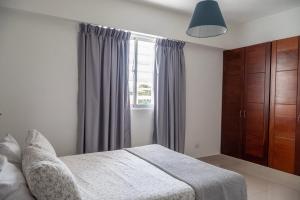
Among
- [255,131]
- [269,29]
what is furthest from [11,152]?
[269,29]

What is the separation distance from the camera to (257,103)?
3.76 meters

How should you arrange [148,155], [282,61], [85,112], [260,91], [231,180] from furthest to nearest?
[260,91], [282,61], [85,112], [148,155], [231,180]

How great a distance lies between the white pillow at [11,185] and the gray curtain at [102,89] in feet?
5.47

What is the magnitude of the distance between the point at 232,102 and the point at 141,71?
76.4 inches

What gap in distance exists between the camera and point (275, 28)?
3795 millimetres

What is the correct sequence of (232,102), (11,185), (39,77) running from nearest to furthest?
1. (11,185)
2. (39,77)
3. (232,102)

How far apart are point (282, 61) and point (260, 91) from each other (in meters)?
0.59

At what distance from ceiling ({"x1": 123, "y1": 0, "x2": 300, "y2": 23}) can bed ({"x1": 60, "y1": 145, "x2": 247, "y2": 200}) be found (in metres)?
2.32

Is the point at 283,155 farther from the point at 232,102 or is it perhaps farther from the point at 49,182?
the point at 49,182

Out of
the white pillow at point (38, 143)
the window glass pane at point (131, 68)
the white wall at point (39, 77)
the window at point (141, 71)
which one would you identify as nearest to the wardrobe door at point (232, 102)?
the window at point (141, 71)

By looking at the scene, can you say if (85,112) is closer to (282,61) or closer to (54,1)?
(54,1)

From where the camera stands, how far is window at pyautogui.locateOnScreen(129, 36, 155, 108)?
357 cm

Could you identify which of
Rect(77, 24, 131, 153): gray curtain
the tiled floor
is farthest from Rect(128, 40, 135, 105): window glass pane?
the tiled floor

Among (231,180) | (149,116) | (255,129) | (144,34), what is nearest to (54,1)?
(144,34)
